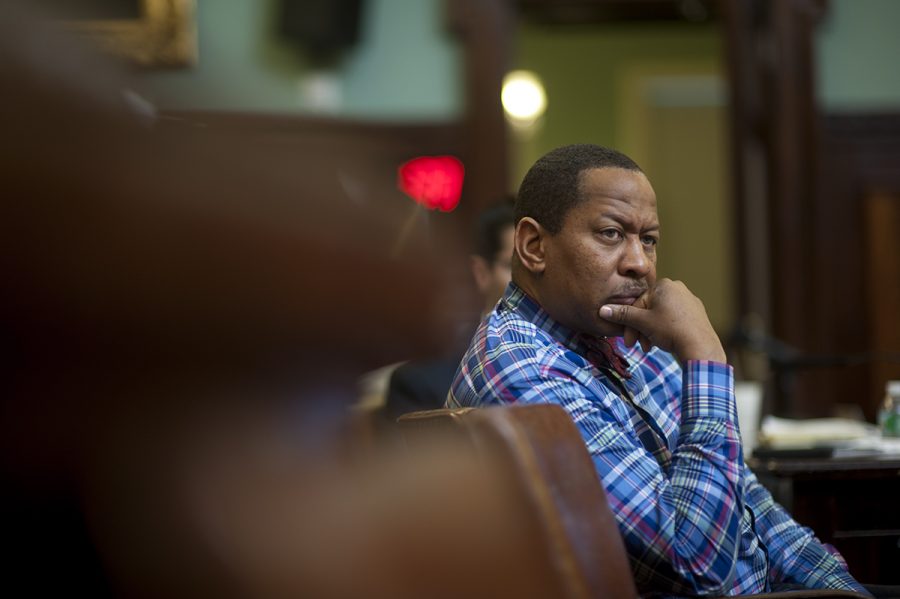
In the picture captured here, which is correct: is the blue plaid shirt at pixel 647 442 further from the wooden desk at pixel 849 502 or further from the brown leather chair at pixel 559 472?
the wooden desk at pixel 849 502

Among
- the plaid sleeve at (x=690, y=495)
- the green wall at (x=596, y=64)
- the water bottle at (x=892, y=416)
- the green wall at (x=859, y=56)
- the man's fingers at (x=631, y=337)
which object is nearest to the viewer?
the plaid sleeve at (x=690, y=495)

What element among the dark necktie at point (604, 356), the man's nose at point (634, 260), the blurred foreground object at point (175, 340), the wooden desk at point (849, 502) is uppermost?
the blurred foreground object at point (175, 340)

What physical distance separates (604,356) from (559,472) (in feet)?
1.63

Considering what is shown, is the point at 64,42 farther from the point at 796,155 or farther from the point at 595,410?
the point at 796,155

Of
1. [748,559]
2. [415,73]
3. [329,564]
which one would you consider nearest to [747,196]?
[415,73]

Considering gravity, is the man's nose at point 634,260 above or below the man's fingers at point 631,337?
above

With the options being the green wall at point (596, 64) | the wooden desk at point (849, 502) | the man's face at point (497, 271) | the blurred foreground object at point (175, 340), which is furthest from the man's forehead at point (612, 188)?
the green wall at point (596, 64)

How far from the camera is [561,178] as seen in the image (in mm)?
1382

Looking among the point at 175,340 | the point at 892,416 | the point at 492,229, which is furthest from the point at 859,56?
the point at 175,340

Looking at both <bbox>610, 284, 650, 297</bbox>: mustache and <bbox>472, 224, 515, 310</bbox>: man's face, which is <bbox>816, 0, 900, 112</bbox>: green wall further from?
<bbox>610, 284, 650, 297</bbox>: mustache

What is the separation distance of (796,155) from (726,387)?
14.1ft

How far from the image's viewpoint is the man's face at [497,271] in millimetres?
3003

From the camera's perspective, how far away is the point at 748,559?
1.43 metres

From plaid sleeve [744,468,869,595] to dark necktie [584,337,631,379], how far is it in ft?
0.93
